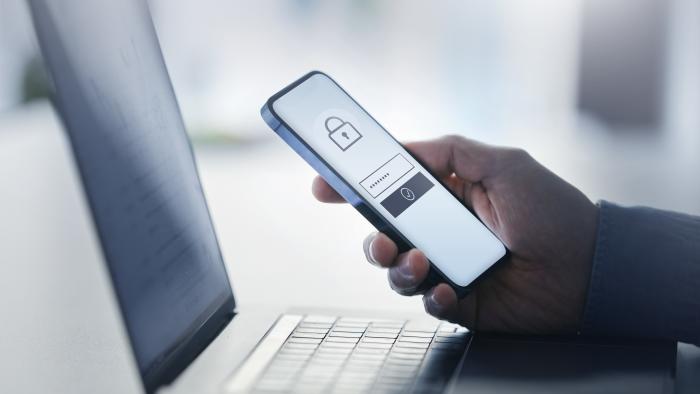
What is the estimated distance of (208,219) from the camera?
0.60 metres

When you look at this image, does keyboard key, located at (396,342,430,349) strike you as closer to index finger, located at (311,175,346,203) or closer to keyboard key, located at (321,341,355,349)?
keyboard key, located at (321,341,355,349)

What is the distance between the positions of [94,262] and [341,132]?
32cm

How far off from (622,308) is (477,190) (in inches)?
6.3

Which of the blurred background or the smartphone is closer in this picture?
the smartphone

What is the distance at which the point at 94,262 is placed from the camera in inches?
32.3

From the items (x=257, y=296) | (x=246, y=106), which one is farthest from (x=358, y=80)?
(x=257, y=296)

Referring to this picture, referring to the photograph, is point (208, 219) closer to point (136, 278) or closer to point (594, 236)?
point (136, 278)

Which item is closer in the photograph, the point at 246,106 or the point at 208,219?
the point at 208,219

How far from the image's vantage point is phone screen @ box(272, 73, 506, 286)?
63 centimetres

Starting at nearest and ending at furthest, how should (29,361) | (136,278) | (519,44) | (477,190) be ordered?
(136,278)
(29,361)
(477,190)
(519,44)

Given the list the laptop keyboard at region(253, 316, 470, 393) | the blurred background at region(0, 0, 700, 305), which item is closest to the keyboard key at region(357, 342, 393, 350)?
the laptop keyboard at region(253, 316, 470, 393)

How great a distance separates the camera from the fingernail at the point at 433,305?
60 centimetres

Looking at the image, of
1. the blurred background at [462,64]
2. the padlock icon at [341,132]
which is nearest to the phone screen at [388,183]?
the padlock icon at [341,132]

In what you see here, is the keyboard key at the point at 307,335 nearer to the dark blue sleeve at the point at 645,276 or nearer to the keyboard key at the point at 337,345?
the keyboard key at the point at 337,345
